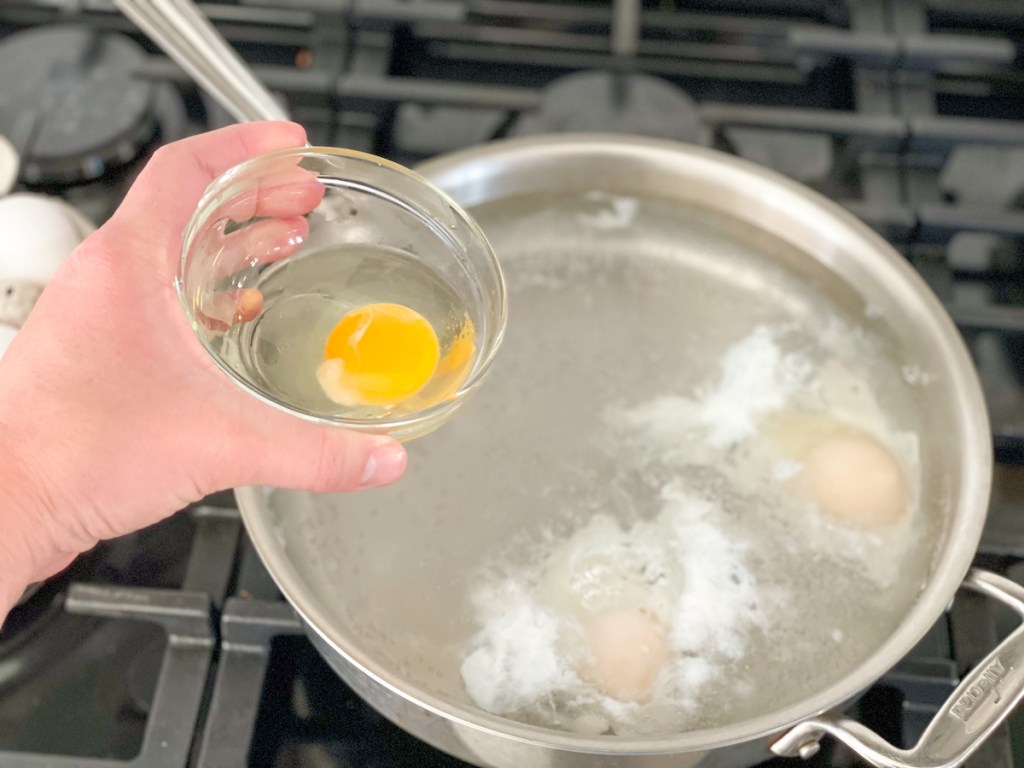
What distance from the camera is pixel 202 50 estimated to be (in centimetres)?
86

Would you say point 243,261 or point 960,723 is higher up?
point 243,261

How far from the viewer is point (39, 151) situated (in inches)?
41.6

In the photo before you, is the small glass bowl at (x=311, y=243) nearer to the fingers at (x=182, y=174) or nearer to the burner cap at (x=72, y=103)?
the fingers at (x=182, y=174)

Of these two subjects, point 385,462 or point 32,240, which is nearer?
point 385,462

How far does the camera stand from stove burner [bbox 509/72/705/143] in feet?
3.62

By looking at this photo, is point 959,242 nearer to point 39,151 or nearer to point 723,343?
point 723,343

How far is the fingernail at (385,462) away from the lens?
0.67 meters

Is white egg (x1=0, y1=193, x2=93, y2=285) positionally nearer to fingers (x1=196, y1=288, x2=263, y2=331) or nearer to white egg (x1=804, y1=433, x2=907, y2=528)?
fingers (x1=196, y1=288, x2=263, y2=331)

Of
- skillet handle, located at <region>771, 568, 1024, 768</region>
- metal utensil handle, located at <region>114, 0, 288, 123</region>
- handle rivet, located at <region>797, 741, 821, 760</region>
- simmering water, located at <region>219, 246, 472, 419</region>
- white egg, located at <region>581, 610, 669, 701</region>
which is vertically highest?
metal utensil handle, located at <region>114, 0, 288, 123</region>

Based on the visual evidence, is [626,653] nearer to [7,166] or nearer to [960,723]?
[960,723]

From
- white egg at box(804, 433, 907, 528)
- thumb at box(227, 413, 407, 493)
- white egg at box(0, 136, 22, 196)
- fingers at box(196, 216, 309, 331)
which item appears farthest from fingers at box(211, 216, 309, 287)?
white egg at box(804, 433, 907, 528)

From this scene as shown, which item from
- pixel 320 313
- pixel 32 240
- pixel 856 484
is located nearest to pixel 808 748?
pixel 856 484

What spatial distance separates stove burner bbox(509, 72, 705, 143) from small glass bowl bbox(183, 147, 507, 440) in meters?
0.32

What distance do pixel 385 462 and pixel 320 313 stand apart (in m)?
0.17
